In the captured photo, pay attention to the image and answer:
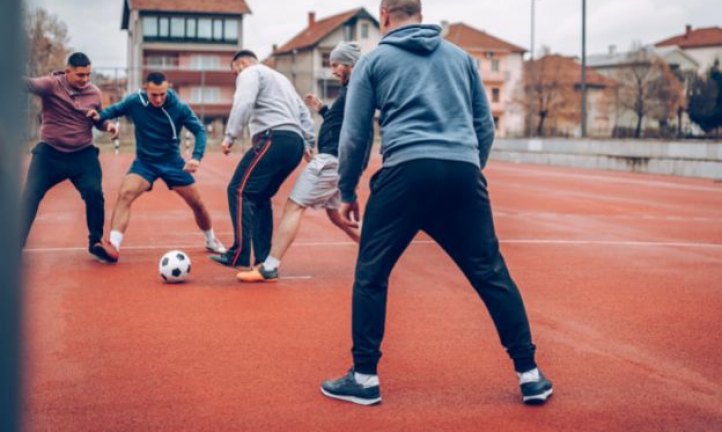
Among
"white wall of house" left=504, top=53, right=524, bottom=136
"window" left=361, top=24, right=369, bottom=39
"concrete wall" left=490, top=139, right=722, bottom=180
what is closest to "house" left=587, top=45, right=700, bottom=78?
"white wall of house" left=504, top=53, right=524, bottom=136

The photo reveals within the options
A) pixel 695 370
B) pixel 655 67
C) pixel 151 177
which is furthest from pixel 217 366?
pixel 655 67

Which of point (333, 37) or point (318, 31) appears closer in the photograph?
point (333, 37)

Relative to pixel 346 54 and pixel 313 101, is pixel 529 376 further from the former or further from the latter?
pixel 313 101

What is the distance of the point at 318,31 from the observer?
279 feet

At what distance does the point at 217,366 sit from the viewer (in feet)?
16.8

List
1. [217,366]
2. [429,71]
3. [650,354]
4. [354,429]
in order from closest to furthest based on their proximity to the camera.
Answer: [354,429] → [429,71] → [217,366] → [650,354]

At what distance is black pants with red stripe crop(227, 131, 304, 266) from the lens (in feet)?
26.6

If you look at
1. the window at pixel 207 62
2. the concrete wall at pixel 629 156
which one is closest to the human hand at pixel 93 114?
the concrete wall at pixel 629 156

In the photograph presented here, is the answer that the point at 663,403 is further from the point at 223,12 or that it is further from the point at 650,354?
the point at 223,12

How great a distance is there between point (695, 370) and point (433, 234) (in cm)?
184

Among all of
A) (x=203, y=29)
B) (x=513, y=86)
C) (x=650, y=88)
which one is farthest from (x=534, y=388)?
(x=513, y=86)

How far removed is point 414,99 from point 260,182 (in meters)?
3.96

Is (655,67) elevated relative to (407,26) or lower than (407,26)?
elevated

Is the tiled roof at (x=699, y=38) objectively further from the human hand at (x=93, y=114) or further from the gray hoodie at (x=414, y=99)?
the gray hoodie at (x=414, y=99)
